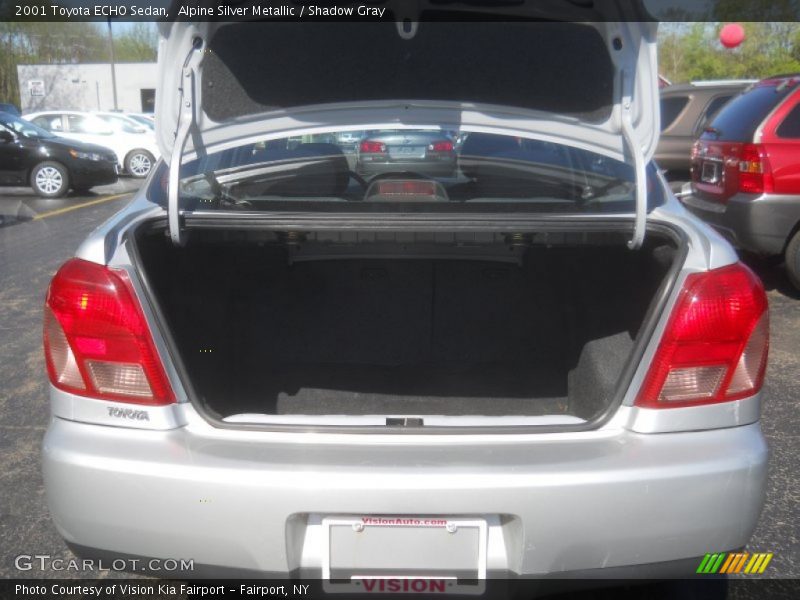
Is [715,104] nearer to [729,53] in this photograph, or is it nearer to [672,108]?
[672,108]

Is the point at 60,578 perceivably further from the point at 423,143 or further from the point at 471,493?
the point at 423,143

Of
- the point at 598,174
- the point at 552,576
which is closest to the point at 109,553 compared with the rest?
the point at 552,576

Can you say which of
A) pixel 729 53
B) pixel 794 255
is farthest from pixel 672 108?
pixel 729 53

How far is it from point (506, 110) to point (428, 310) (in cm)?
95

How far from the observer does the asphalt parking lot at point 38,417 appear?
2.83 m

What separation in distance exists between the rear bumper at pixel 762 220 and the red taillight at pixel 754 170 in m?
0.06

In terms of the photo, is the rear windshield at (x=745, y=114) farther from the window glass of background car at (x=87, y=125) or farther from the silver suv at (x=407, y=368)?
the window glass of background car at (x=87, y=125)

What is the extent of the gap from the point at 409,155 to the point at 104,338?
135 centimetres

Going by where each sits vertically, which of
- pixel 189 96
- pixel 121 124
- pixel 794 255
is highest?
pixel 189 96

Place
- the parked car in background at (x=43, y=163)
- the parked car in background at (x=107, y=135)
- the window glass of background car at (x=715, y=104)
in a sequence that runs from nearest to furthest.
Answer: the window glass of background car at (x=715, y=104), the parked car in background at (x=43, y=163), the parked car in background at (x=107, y=135)

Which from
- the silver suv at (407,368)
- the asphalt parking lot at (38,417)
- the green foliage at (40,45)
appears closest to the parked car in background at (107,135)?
the asphalt parking lot at (38,417)

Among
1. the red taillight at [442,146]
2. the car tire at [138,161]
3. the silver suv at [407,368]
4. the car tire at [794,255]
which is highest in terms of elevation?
the red taillight at [442,146]

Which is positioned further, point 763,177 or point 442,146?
point 763,177

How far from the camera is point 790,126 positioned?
19.0 feet
